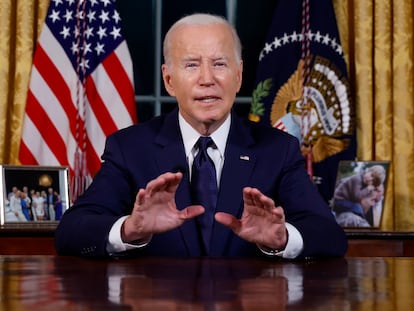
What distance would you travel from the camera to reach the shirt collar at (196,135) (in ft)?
8.93

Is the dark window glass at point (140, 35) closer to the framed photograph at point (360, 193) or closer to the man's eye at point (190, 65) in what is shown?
the framed photograph at point (360, 193)

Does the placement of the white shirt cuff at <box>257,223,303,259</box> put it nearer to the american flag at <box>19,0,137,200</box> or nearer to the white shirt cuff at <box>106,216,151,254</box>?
the white shirt cuff at <box>106,216,151,254</box>

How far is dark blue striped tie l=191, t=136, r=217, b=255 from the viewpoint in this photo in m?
2.55

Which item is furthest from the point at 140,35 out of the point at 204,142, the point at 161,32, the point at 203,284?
the point at 203,284

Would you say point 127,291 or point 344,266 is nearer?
point 127,291

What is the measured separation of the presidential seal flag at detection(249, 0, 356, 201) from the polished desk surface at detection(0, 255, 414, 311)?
6.76 ft

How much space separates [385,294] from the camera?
1.46m

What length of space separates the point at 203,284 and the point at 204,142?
118cm

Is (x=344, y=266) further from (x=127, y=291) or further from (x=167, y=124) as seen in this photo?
(x=167, y=124)

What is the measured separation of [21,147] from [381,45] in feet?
6.13

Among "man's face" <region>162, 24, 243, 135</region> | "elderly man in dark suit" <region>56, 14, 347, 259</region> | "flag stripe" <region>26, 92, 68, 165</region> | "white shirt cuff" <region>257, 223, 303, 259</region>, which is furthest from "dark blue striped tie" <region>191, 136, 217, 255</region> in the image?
"flag stripe" <region>26, 92, 68, 165</region>

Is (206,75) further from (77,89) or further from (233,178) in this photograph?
(77,89)

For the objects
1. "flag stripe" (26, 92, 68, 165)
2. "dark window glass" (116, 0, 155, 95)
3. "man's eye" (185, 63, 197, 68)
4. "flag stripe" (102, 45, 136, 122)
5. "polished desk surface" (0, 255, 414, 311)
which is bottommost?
"polished desk surface" (0, 255, 414, 311)

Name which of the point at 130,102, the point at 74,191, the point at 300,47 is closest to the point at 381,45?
the point at 300,47
